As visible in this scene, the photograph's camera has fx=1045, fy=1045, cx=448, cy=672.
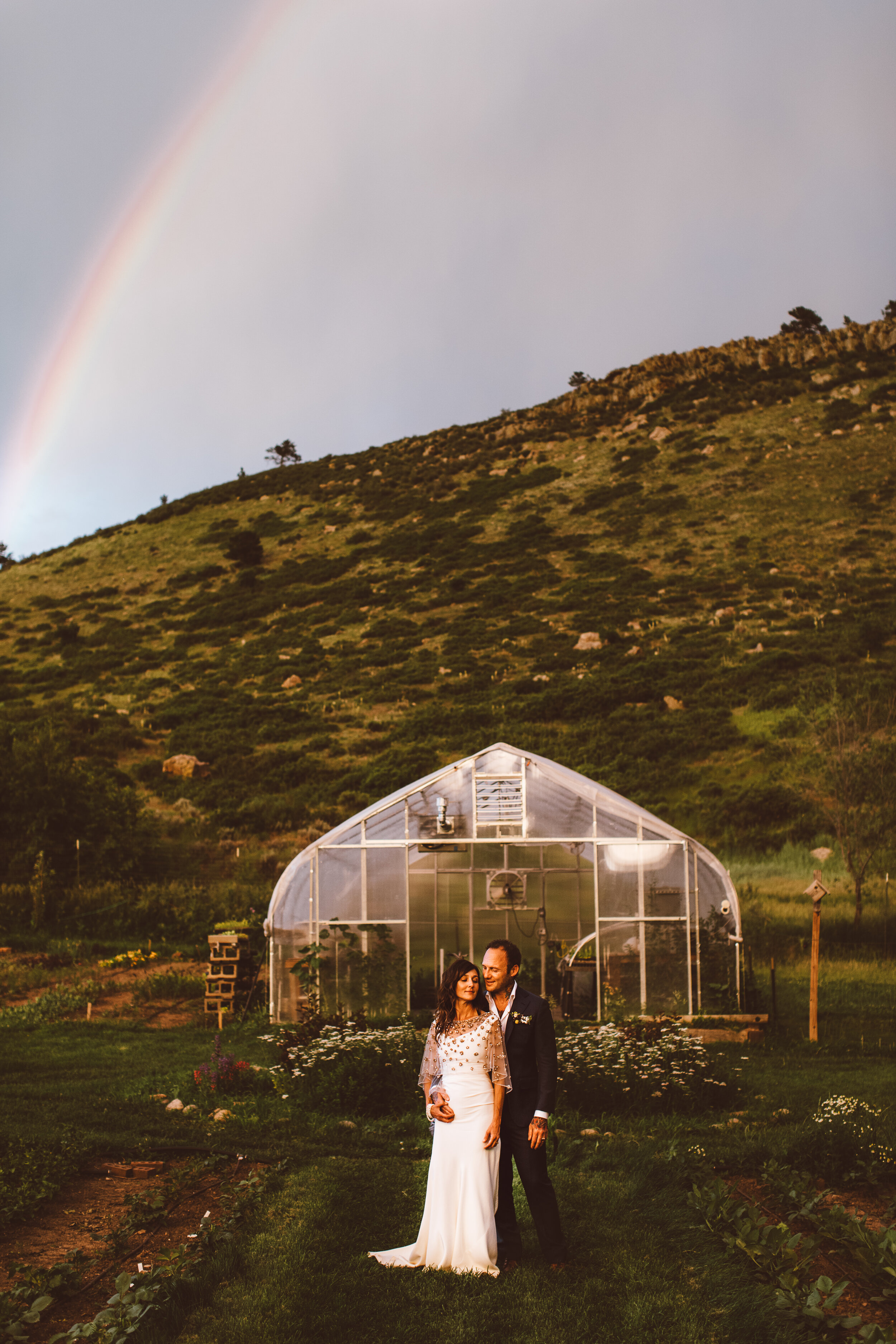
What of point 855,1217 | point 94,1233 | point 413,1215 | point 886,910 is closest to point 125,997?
point 94,1233

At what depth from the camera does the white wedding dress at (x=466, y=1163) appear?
5469mm

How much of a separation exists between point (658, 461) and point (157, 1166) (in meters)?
54.0

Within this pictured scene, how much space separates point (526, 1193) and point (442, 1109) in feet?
2.39

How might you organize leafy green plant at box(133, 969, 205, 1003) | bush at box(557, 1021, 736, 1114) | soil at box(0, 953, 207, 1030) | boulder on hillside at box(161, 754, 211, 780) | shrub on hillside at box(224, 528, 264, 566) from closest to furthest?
bush at box(557, 1021, 736, 1114) < soil at box(0, 953, 207, 1030) < leafy green plant at box(133, 969, 205, 1003) < boulder on hillside at box(161, 754, 211, 780) < shrub on hillside at box(224, 528, 264, 566)

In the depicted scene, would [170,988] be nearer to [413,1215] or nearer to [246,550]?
[413,1215]

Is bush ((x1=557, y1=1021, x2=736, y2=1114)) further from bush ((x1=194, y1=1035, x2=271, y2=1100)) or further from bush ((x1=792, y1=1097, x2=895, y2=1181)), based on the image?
bush ((x1=194, y1=1035, x2=271, y2=1100))

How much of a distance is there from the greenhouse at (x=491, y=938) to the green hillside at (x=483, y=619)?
10.3 metres

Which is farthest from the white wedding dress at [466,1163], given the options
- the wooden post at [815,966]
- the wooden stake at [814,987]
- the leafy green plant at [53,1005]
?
the leafy green plant at [53,1005]

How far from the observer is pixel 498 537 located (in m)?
53.2

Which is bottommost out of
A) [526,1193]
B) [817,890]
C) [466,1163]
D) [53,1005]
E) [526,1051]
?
[53,1005]

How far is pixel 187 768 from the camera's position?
3309cm

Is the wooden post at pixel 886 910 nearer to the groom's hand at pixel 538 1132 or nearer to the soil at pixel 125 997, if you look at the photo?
the soil at pixel 125 997

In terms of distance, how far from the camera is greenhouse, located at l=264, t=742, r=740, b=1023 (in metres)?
14.3

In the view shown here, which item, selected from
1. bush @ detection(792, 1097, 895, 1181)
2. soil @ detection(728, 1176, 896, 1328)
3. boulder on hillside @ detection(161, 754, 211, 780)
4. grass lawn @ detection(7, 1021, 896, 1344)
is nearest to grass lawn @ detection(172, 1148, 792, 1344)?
grass lawn @ detection(7, 1021, 896, 1344)
